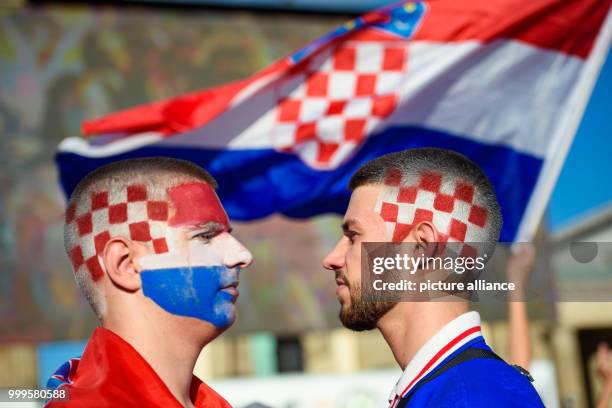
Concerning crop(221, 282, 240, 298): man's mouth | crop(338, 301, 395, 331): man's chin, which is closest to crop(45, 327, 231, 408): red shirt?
crop(221, 282, 240, 298): man's mouth

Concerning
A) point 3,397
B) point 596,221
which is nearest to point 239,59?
point 596,221

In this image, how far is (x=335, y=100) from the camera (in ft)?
18.6

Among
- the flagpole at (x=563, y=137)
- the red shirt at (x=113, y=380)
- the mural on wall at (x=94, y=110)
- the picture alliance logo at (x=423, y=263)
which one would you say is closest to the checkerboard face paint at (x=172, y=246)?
the red shirt at (x=113, y=380)

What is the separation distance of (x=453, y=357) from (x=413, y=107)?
343 cm

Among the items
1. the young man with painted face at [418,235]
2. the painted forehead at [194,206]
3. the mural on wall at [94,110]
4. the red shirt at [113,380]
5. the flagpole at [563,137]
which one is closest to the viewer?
the red shirt at [113,380]

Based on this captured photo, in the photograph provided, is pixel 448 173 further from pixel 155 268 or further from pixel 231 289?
pixel 155 268

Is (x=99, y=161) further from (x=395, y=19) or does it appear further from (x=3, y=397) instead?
(x=3, y=397)

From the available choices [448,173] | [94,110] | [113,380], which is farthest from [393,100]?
[94,110]

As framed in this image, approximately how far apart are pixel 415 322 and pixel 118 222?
2.97ft

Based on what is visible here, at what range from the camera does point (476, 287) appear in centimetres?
258

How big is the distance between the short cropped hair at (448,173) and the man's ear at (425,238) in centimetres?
11

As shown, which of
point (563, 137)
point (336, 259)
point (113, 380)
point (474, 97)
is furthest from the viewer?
point (474, 97)

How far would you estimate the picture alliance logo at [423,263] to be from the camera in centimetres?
250

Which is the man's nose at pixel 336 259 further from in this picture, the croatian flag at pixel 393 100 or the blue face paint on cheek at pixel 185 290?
the croatian flag at pixel 393 100
